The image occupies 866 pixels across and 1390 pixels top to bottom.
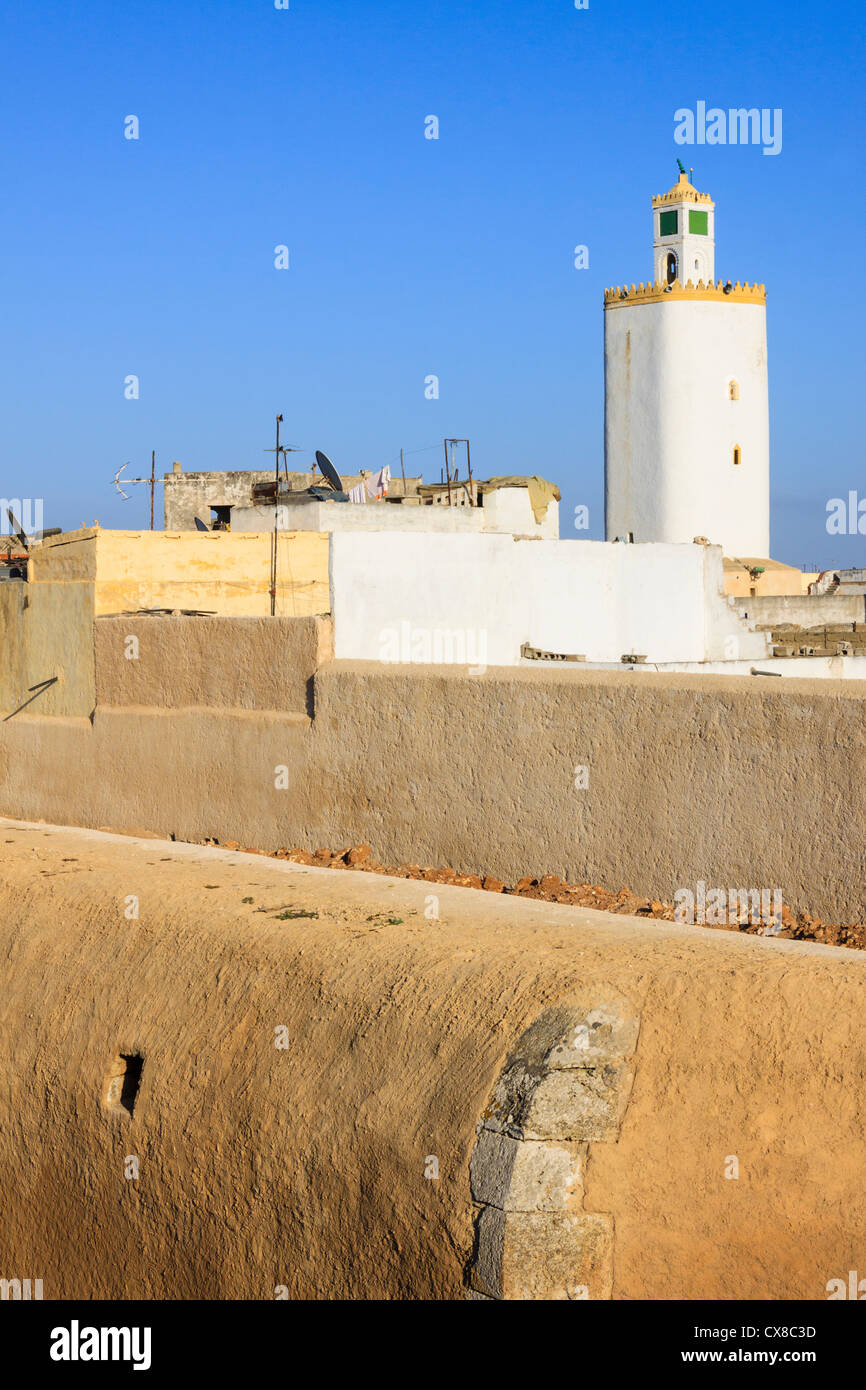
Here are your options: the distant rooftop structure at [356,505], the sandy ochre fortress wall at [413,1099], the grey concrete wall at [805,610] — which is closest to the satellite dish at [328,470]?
the distant rooftop structure at [356,505]

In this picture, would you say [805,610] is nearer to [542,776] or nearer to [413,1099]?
[542,776]

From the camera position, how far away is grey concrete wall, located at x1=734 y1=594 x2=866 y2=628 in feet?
83.9

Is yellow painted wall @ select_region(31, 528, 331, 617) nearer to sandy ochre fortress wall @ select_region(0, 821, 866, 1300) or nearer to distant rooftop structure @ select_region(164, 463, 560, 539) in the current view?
distant rooftop structure @ select_region(164, 463, 560, 539)

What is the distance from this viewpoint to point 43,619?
14430 millimetres

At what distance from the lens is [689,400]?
35.8m

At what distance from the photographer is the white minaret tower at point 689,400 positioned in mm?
35562

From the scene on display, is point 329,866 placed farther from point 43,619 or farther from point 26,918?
point 43,619

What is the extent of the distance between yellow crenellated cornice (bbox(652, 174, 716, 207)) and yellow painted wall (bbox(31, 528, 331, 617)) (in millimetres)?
22871

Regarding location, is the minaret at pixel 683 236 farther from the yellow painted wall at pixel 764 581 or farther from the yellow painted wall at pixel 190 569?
the yellow painted wall at pixel 190 569

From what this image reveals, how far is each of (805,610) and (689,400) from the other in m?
11.5

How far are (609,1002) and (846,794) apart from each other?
2.31 metres

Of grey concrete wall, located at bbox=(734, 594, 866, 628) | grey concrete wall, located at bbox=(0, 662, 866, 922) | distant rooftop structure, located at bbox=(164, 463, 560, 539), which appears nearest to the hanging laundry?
distant rooftop structure, located at bbox=(164, 463, 560, 539)

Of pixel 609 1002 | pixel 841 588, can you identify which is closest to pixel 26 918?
pixel 609 1002
